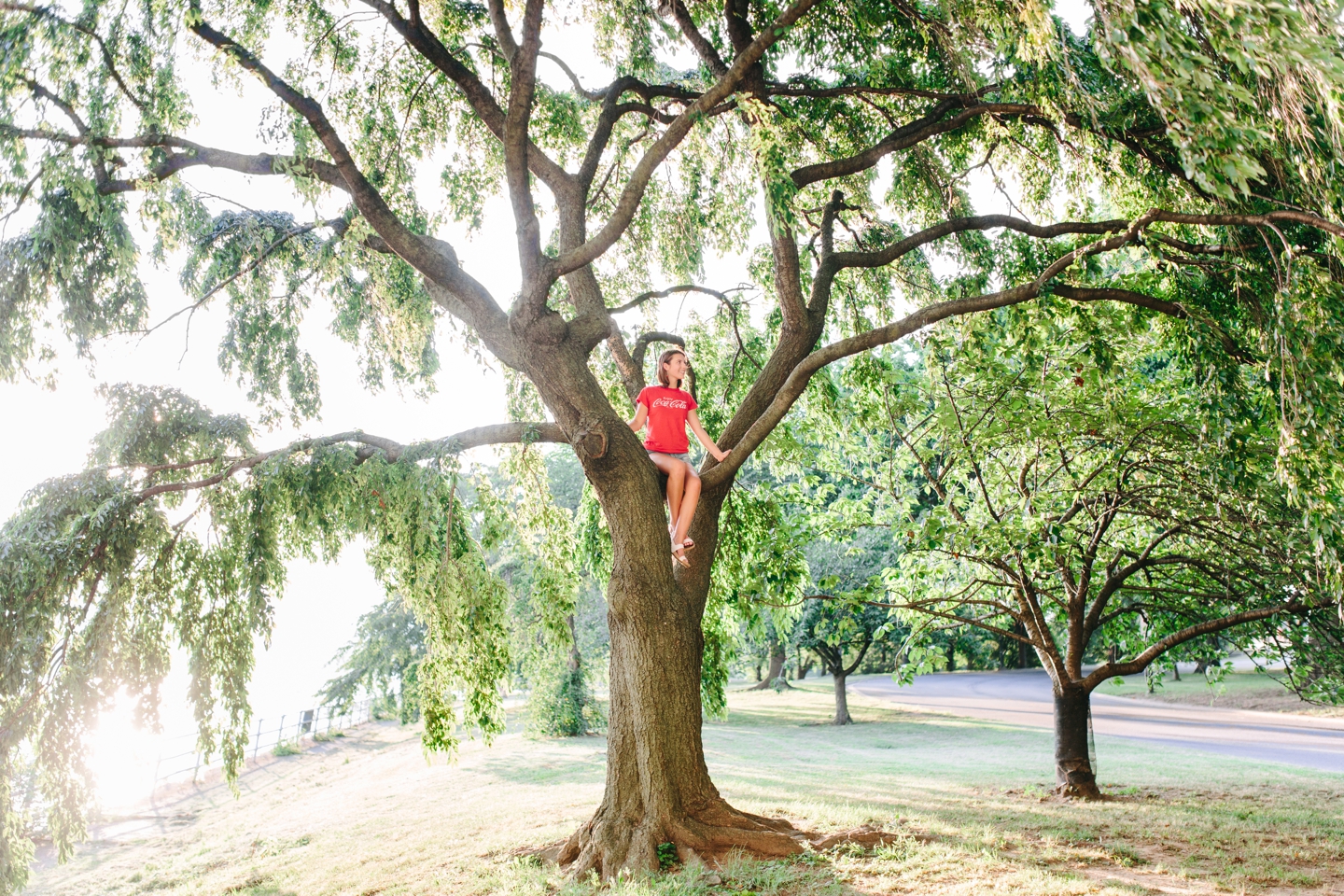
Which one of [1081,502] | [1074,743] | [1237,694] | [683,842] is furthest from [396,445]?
[1237,694]

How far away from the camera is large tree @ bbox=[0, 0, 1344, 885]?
561 cm

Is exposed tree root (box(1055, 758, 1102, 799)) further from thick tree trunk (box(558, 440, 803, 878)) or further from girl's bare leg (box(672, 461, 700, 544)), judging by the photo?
girl's bare leg (box(672, 461, 700, 544))

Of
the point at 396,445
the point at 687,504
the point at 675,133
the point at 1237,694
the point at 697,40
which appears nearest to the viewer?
the point at 675,133

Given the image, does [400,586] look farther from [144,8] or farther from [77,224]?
[144,8]

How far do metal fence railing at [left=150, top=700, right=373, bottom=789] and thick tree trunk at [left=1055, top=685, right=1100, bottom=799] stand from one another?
42.0 feet

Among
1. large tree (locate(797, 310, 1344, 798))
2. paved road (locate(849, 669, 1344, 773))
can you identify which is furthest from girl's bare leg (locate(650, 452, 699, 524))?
paved road (locate(849, 669, 1344, 773))

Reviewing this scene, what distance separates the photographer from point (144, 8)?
6934 mm

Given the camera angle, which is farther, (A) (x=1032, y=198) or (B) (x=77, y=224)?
(A) (x=1032, y=198)

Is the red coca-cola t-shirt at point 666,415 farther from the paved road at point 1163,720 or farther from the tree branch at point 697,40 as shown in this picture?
the paved road at point 1163,720

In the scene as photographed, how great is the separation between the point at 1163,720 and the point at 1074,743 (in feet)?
46.2

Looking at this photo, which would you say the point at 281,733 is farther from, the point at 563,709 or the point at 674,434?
the point at 674,434

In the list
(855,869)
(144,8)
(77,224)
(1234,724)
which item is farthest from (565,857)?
(1234,724)

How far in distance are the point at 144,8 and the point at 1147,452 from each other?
381 inches

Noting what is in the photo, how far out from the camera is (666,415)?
6.86 meters
